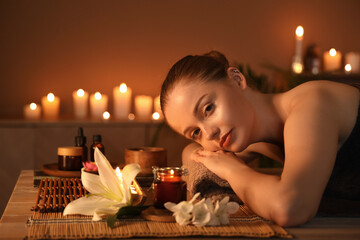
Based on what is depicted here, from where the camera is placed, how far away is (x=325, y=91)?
1521 mm

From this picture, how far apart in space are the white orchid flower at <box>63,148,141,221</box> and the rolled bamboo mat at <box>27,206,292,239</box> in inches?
1.1

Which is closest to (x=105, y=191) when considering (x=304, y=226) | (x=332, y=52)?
(x=304, y=226)

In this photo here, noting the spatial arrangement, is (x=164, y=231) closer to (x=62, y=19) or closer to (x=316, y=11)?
(x=62, y=19)

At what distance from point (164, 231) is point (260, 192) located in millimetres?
273

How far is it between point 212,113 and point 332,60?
9.12ft

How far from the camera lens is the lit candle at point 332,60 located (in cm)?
402

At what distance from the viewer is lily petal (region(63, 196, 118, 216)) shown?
1242 mm

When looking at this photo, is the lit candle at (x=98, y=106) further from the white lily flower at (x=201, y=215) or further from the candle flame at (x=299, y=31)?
the white lily flower at (x=201, y=215)

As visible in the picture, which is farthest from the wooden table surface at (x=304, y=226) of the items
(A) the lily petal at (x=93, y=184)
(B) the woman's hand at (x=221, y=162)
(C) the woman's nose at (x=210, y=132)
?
(C) the woman's nose at (x=210, y=132)

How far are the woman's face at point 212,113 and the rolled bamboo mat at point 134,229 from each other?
13.0 inches

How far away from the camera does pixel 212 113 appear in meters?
1.50

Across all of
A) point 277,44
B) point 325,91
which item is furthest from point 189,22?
point 325,91

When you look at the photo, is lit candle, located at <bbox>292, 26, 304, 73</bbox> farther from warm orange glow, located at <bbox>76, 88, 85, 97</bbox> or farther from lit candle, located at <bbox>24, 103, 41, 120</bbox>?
lit candle, located at <bbox>24, 103, 41, 120</bbox>

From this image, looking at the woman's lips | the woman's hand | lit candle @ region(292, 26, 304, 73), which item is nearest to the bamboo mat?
the woman's hand
